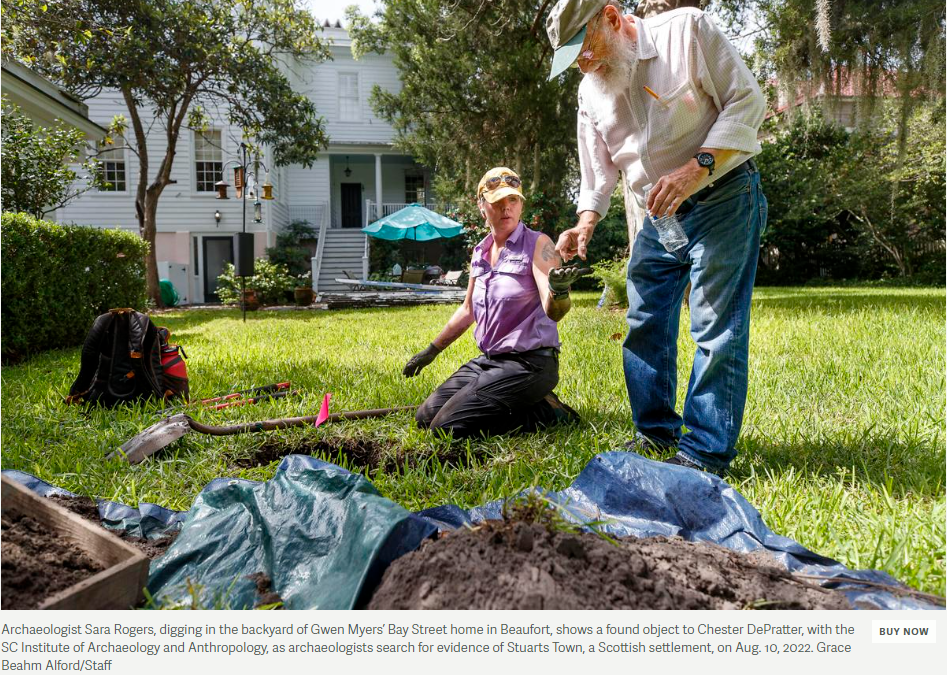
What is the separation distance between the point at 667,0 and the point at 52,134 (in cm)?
951

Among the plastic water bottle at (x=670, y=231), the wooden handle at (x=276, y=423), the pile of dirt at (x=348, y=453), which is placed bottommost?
the pile of dirt at (x=348, y=453)

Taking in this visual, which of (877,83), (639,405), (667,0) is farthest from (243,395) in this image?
Answer: (877,83)

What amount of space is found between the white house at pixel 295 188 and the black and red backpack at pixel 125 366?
11599mm

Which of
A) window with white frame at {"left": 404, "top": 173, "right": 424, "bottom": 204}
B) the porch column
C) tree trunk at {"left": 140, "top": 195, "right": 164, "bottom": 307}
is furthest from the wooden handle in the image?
window with white frame at {"left": 404, "top": 173, "right": 424, "bottom": 204}

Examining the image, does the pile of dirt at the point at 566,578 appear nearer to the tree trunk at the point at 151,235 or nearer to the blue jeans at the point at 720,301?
the blue jeans at the point at 720,301

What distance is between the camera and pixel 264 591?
1.70m

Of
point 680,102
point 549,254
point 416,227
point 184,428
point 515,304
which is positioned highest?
point 416,227

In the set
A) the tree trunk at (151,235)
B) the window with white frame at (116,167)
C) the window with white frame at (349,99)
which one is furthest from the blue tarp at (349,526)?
the window with white frame at (349,99)

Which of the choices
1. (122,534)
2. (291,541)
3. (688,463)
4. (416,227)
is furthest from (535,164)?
(291,541)

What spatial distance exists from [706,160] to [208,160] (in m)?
18.5

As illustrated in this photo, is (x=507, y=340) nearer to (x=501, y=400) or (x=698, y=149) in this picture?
(x=501, y=400)

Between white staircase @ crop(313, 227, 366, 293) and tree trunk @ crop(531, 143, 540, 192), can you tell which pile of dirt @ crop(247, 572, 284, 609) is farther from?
white staircase @ crop(313, 227, 366, 293)
